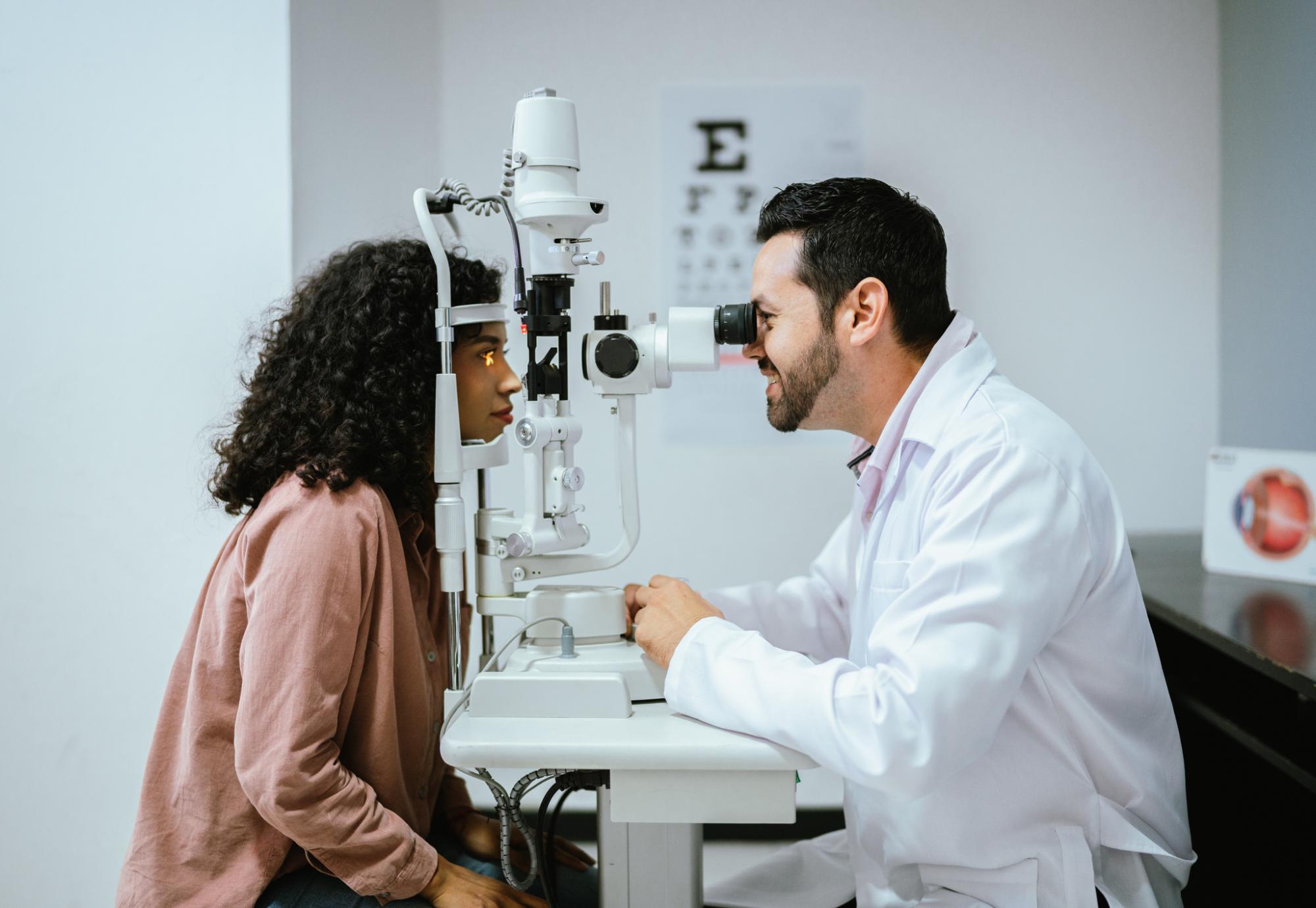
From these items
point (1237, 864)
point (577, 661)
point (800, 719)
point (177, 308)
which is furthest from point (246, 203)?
point (1237, 864)

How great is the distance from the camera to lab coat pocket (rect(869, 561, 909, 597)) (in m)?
1.22

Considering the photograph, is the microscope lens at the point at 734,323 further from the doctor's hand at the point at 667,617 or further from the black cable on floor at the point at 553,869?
the black cable on floor at the point at 553,869

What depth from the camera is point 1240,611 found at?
5.49 feet

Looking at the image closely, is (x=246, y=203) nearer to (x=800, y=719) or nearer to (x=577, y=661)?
(x=577, y=661)

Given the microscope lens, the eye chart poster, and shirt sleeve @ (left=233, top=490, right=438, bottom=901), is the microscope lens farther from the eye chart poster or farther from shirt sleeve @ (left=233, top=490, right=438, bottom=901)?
the eye chart poster

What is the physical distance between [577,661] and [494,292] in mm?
583

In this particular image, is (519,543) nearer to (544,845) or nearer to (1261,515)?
(544,845)

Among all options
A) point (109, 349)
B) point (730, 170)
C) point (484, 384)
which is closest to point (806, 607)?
point (484, 384)

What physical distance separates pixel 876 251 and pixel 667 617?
0.56 m

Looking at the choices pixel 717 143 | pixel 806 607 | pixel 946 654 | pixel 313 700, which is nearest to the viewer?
pixel 946 654

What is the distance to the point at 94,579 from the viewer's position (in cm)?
189

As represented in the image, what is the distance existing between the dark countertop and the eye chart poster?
85cm

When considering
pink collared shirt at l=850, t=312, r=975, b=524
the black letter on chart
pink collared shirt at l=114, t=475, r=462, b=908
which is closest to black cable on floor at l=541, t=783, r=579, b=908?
pink collared shirt at l=114, t=475, r=462, b=908

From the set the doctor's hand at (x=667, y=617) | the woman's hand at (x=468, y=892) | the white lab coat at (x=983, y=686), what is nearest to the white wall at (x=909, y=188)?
the woman's hand at (x=468, y=892)
